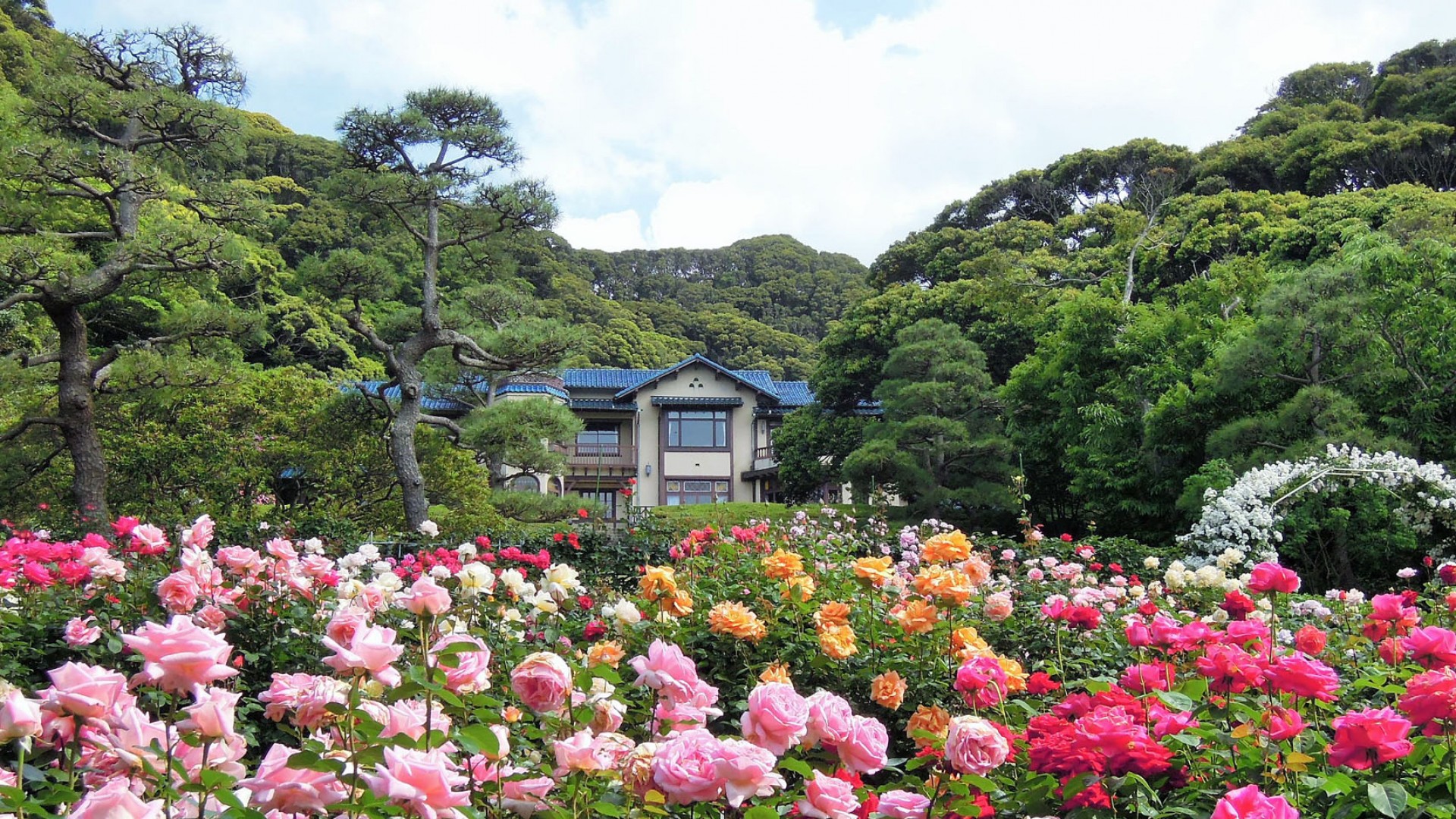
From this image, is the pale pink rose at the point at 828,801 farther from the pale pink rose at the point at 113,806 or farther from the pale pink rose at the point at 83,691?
the pale pink rose at the point at 83,691

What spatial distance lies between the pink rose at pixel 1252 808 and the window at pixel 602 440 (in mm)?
23754

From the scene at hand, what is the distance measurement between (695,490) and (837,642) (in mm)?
Answer: 22657

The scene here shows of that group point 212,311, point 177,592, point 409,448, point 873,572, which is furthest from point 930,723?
point 212,311

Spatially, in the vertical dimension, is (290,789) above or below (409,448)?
below

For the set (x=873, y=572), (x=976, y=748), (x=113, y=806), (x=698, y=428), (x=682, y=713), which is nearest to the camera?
(x=113, y=806)

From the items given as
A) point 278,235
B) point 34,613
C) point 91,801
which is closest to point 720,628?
point 91,801

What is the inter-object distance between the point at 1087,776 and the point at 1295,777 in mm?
440

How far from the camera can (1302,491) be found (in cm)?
789

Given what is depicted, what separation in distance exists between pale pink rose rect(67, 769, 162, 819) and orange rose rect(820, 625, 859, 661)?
1.47 m

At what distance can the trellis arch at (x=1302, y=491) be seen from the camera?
7.05m

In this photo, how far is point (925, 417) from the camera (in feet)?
46.0

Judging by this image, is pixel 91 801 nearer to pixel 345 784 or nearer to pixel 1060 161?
pixel 345 784

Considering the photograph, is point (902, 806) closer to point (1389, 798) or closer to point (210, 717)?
point (1389, 798)

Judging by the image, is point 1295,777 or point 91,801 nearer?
point 91,801
